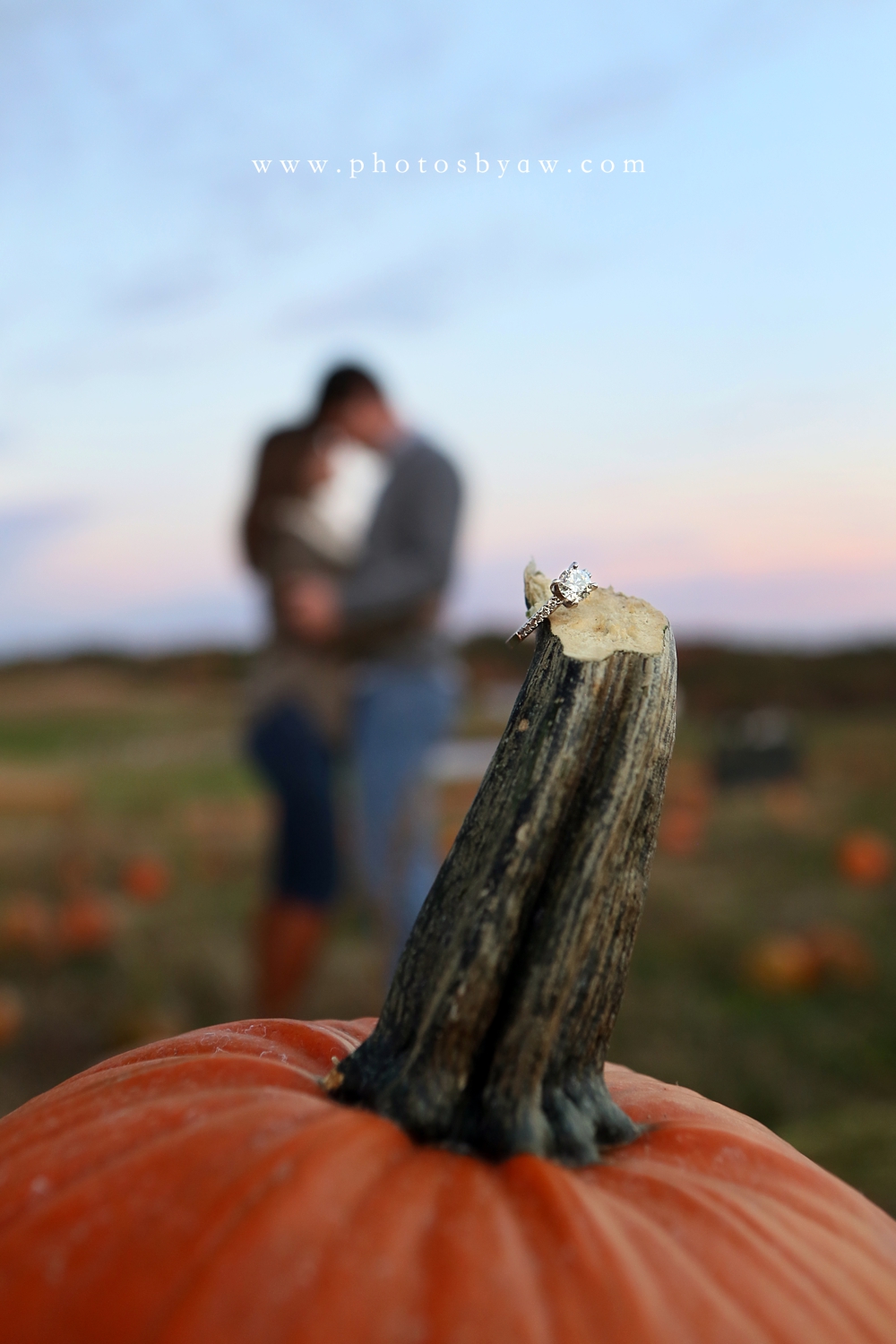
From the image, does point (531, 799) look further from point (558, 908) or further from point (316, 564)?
point (316, 564)

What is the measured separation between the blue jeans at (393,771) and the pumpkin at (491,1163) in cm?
256

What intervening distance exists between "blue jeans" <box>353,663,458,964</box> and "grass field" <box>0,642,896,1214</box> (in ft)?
2.93

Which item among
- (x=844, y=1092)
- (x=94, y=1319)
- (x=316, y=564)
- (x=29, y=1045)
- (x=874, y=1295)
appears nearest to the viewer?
(x=94, y=1319)

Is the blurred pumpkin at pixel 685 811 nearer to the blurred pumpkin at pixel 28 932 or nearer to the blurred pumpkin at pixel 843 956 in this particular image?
the blurred pumpkin at pixel 843 956

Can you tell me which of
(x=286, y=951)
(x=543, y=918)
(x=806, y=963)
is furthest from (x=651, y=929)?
(x=543, y=918)

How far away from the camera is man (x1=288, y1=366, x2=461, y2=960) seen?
3467 millimetres

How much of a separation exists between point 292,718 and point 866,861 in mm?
3700

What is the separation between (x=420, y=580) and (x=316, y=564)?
47 cm

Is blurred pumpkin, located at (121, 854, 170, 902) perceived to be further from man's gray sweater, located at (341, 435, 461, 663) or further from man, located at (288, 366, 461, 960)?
man's gray sweater, located at (341, 435, 461, 663)

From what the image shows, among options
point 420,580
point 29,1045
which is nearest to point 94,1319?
point 420,580

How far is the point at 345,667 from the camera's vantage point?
359 cm

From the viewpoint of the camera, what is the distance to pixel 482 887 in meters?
0.78

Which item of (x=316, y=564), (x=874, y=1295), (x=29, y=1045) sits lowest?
(x=29, y=1045)

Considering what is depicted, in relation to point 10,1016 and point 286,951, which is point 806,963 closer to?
point 286,951
